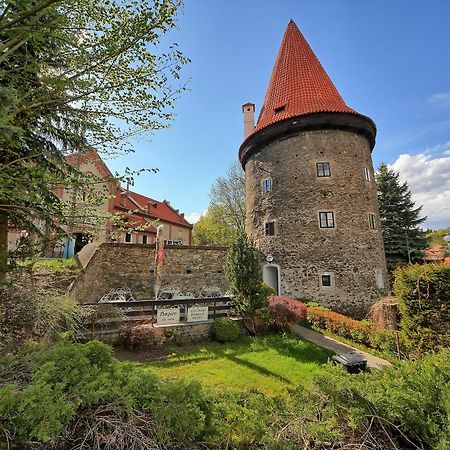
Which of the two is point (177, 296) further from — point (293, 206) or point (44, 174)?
point (44, 174)

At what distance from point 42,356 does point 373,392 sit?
11.3ft

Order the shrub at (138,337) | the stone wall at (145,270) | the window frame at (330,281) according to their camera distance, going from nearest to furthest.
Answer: the shrub at (138,337) < the stone wall at (145,270) < the window frame at (330,281)

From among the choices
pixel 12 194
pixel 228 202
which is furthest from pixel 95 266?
pixel 228 202

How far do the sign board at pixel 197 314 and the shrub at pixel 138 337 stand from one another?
4.25 feet

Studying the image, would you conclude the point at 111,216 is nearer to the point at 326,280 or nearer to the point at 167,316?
the point at 167,316

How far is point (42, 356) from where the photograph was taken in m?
2.61

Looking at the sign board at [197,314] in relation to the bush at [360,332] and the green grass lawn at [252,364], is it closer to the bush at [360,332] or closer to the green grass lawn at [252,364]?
the green grass lawn at [252,364]

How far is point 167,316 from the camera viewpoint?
28.6ft

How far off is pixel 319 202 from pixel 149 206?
21.5 metres

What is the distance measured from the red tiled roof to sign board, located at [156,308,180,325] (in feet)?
56.5

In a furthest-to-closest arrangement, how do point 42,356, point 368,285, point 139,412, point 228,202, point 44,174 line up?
point 228,202
point 368,285
point 44,174
point 42,356
point 139,412

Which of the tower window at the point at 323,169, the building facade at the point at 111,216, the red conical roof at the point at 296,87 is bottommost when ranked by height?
the building facade at the point at 111,216

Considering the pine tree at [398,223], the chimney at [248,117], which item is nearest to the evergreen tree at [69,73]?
the chimney at [248,117]

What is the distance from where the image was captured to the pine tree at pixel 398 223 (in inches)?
874
